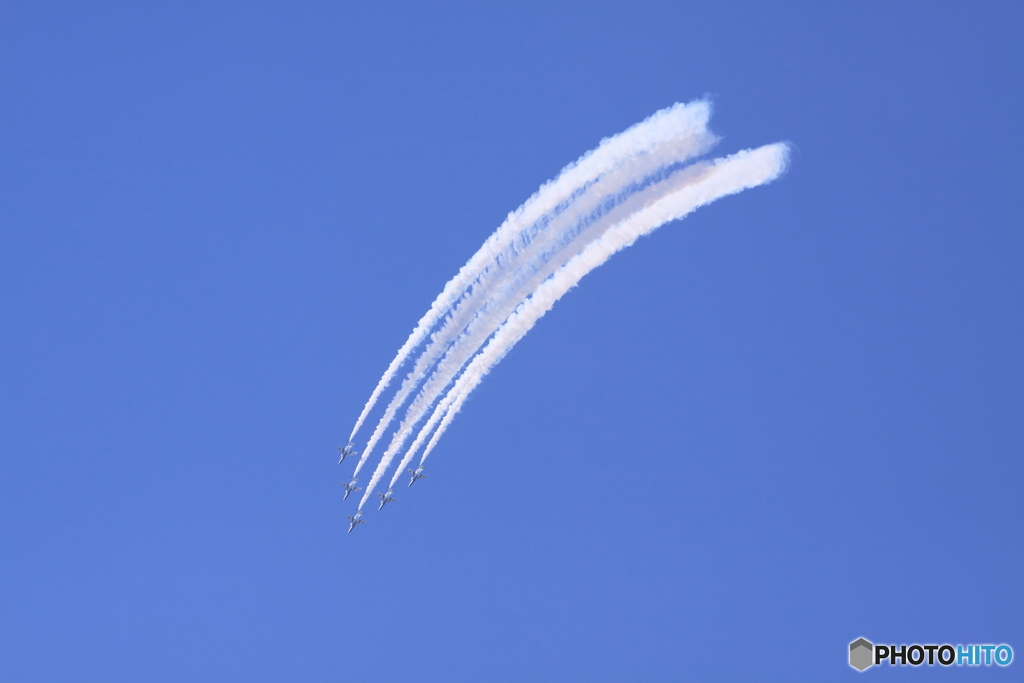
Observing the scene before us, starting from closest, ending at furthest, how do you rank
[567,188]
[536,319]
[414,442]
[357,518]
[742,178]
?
[742,178], [567,188], [536,319], [414,442], [357,518]

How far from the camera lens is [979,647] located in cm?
3109

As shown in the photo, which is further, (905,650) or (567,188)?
(905,650)

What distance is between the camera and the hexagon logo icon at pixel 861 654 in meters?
32.6

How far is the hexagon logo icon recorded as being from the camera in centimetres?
3256

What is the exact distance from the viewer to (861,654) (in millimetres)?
32750

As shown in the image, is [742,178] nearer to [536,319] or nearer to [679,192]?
[679,192]

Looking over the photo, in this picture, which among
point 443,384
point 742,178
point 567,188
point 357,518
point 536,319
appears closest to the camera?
point 742,178

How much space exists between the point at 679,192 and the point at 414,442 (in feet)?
40.2

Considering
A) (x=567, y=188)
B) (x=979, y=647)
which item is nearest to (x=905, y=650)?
(x=979, y=647)

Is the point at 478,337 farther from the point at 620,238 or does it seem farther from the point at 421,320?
the point at 620,238

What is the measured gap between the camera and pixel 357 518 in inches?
1510

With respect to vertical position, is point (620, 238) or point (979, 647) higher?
point (620, 238)

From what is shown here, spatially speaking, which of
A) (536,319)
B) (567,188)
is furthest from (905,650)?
(567,188)

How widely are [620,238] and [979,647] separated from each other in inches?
621
